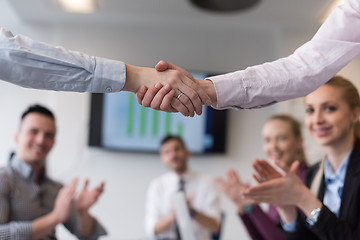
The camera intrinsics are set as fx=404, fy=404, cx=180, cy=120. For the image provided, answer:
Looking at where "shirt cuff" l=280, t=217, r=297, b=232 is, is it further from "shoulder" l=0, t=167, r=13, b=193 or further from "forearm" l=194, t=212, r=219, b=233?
"forearm" l=194, t=212, r=219, b=233

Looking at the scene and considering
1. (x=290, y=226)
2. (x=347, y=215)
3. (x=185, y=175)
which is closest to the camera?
(x=347, y=215)

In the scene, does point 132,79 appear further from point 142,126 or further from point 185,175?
point 142,126

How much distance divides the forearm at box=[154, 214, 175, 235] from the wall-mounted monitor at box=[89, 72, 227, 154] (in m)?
0.80

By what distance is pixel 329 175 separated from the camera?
4.77 feet

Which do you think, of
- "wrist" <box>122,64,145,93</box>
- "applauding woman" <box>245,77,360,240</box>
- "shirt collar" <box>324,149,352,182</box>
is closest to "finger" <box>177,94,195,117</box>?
"wrist" <box>122,64,145,93</box>

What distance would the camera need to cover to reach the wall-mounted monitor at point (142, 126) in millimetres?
3365

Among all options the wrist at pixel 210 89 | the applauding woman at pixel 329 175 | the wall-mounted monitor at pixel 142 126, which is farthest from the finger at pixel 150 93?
the wall-mounted monitor at pixel 142 126

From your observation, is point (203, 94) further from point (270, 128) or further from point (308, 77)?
point (270, 128)

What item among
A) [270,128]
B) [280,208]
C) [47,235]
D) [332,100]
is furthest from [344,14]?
[47,235]

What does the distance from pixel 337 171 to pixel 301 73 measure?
475 mm

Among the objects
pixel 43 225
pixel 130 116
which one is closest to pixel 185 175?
pixel 130 116

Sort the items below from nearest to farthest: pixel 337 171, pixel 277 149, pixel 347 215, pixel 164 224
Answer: pixel 347 215, pixel 337 171, pixel 277 149, pixel 164 224

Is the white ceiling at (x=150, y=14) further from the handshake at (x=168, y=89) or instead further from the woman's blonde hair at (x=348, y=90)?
the handshake at (x=168, y=89)

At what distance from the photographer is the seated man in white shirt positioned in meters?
2.87
